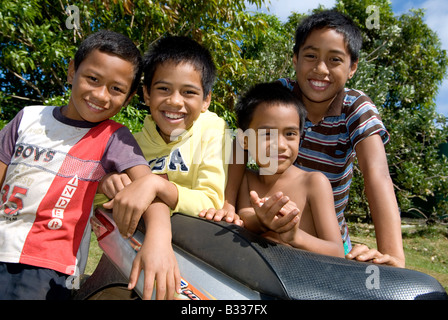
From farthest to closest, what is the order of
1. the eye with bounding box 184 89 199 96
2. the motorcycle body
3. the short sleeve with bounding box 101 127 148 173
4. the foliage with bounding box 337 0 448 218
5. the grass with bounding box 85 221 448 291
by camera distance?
the foliage with bounding box 337 0 448 218, the grass with bounding box 85 221 448 291, the eye with bounding box 184 89 199 96, the short sleeve with bounding box 101 127 148 173, the motorcycle body

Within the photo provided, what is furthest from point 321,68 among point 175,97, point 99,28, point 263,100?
point 99,28

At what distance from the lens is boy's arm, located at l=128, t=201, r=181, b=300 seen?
96 centimetres

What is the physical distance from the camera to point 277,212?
3.57ft

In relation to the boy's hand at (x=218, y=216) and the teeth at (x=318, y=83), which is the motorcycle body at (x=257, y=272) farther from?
the teeth at (x=318, y=83)

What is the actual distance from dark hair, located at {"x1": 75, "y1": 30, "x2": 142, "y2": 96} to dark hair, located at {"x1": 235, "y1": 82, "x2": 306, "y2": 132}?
51cm

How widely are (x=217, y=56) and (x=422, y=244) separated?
4.52m

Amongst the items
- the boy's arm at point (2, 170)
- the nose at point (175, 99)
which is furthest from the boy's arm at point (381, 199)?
the boy's arm at point (2, 170)

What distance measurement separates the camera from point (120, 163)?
1.40m

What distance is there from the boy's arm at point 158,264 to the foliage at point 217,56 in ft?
7.79

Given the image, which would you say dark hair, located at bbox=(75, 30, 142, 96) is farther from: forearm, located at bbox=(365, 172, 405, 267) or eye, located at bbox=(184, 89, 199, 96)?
forearm, located at bbox=(365, 172, 405, 267)

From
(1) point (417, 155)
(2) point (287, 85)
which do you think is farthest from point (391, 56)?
(2) point (287, 85)

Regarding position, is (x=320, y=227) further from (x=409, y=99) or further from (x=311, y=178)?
(x=409, y=99)

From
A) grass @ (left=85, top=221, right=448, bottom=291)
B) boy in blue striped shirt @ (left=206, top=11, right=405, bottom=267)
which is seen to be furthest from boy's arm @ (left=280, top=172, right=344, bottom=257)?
grass @ (left=85, top=221, right=448, bottom=291)
